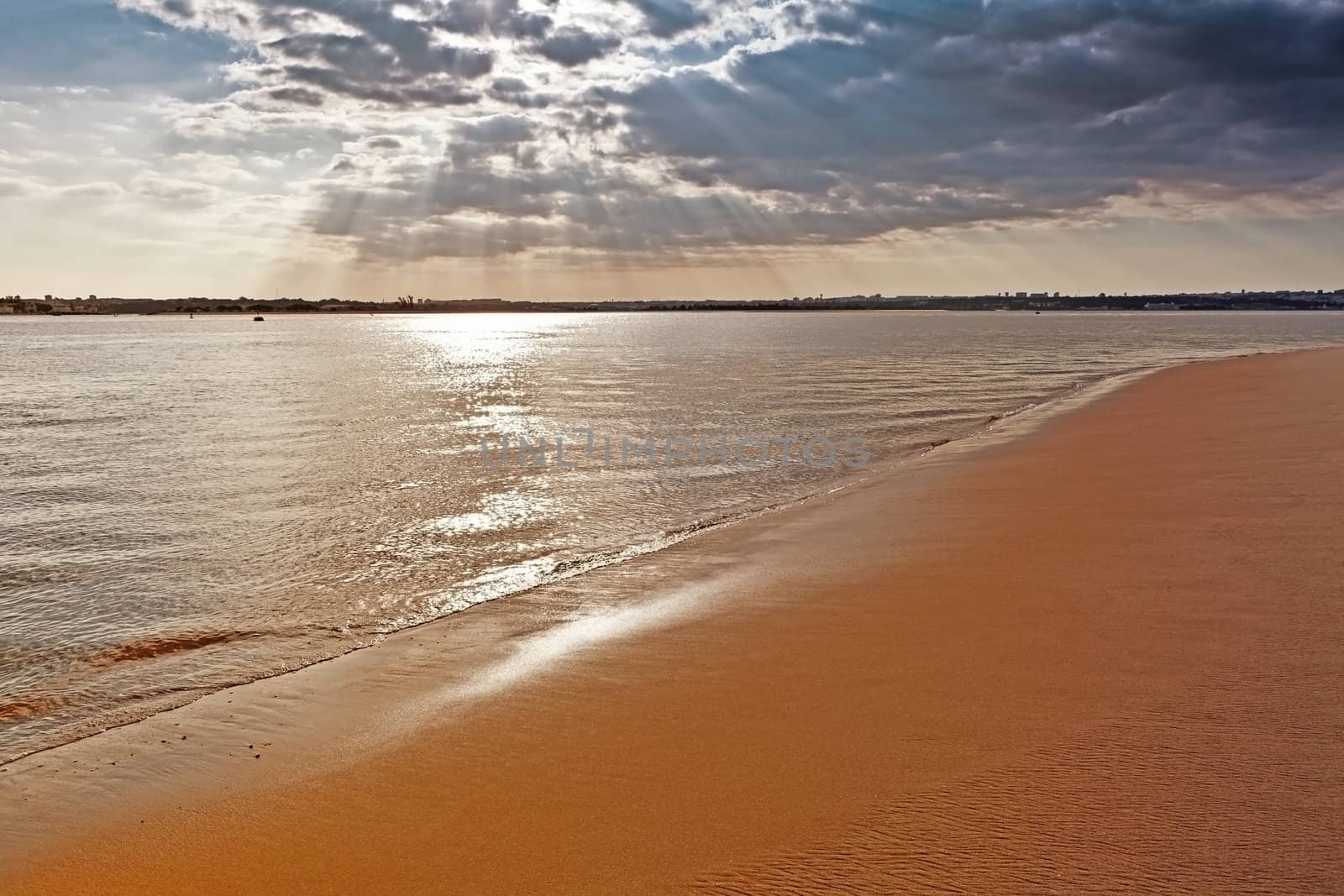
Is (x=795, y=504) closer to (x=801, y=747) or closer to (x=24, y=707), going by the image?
(x=801, y=747)

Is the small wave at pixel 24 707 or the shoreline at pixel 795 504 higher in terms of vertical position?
the shoreline at pixel 795 504

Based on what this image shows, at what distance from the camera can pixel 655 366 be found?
54875 millimetres

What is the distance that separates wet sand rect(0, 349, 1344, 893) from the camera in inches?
157

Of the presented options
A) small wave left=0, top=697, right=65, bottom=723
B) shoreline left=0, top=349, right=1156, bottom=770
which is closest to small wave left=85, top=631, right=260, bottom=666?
small wave left=0, top=697, right=65, bottom=723

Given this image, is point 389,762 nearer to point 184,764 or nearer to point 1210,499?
point 184,764

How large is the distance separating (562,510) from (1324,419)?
1584cm

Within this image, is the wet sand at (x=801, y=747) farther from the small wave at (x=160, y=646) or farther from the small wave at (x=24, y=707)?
the small wave at (x=160, y=646)

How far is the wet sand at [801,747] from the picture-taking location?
3990mm

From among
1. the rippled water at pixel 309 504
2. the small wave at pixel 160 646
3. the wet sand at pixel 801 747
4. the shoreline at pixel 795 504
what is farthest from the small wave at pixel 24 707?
the wet sand at pixel 801 747

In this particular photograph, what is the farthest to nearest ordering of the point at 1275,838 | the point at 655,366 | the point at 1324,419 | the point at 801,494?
the point at 655,366 < the point at 1324,419 < the point at 801,494 < the point at 1275,838

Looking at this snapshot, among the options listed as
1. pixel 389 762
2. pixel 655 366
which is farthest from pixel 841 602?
pixel 655 366

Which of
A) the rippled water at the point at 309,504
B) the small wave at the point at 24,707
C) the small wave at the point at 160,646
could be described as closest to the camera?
the small wave at the point at 24,707

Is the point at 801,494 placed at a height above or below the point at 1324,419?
below

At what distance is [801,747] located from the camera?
5125 mm
